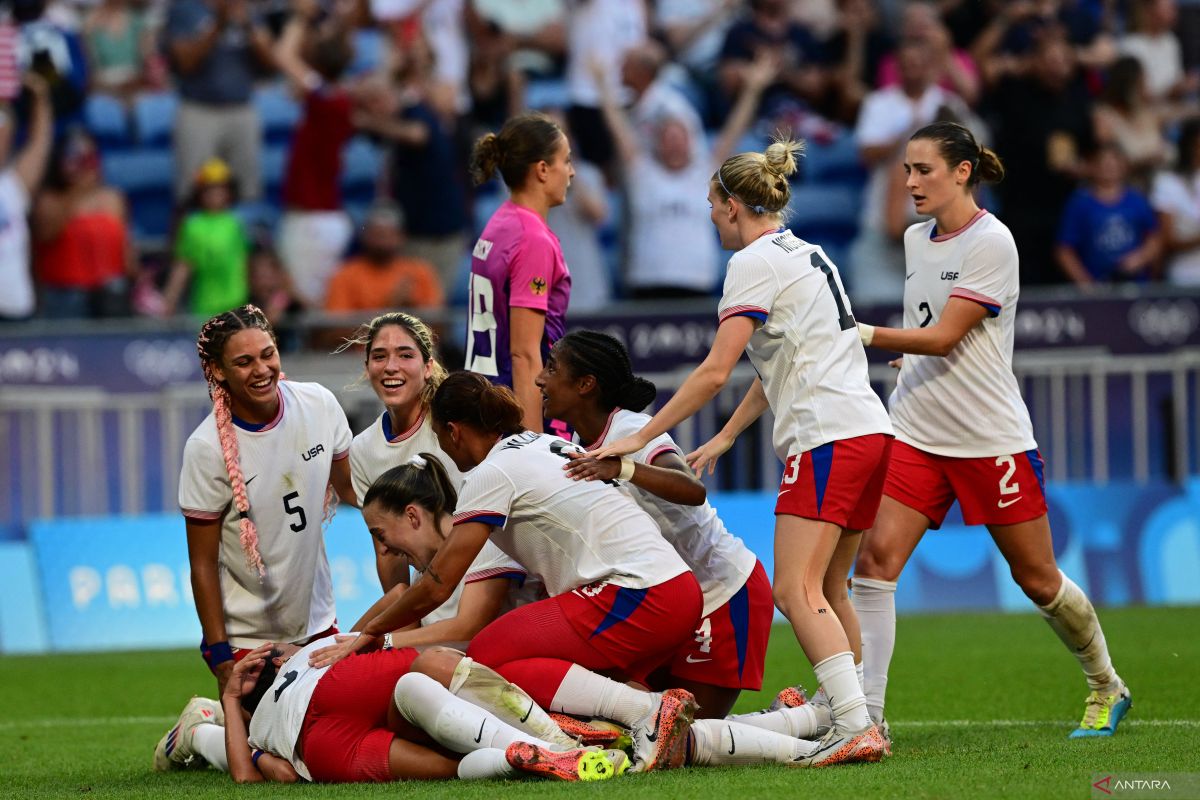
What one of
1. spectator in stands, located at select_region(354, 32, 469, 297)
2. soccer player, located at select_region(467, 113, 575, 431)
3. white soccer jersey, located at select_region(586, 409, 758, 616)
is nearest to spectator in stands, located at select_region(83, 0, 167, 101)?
spectator in stands, located at select_region(354, 32, 469, 297)

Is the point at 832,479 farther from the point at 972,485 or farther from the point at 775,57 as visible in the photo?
the point at 775,57

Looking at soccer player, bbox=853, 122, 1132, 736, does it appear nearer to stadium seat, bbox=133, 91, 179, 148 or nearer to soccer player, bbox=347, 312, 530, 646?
soccer player, bbox=347, 312, 530, 646

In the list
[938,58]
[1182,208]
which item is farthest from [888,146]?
[1182,208]

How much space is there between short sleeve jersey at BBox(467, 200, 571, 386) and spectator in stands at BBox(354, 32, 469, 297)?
7284 mm

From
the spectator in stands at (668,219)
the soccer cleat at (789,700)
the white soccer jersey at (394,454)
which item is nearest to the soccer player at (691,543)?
the soccer cleat at (789,700)

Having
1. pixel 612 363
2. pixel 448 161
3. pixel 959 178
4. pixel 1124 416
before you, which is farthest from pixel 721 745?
pixel 448 161

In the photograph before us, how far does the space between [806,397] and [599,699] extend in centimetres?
130

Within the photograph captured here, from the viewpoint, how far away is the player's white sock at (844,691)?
6.18 m

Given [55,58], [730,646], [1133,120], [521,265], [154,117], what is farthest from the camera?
[154,117]

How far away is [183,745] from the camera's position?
701 centimetres

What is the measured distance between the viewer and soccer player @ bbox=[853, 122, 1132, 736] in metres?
7.02

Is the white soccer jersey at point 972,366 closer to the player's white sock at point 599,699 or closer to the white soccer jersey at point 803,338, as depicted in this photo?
the white soccer jersey at point 803,338

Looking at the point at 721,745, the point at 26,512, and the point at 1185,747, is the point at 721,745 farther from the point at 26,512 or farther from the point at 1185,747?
the point at 26,512

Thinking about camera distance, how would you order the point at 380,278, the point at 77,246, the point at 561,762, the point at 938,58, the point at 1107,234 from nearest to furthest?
the point at 561,762 < the point at 380,278 < the point at 1107,234 < the point at 77,246 < the point at 938,58
